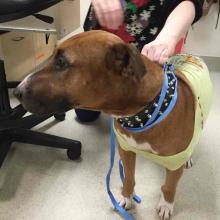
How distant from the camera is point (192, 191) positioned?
1.30 m

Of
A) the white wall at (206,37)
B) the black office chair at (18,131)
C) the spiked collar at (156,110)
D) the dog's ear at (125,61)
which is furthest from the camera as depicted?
the white wall at (206,37)

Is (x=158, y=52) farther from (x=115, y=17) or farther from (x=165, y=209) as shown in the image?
(x=165, y=209)

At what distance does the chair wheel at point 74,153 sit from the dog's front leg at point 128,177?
12.3 inches

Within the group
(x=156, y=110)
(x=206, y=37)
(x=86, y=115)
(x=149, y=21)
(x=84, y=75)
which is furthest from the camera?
(x=206, y=37)

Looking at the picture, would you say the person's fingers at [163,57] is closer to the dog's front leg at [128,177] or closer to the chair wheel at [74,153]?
the dog's front leg at [128,177]

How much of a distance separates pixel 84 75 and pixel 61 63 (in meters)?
0.06

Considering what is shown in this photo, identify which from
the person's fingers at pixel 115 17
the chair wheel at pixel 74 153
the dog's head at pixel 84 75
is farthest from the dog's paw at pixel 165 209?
the person's fingers at pixel 115 17

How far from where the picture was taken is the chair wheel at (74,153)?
1.41 metres

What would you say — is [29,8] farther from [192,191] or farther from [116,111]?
[192,191]

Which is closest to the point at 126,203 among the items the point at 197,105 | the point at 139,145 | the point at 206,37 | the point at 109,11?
the point at 139,145

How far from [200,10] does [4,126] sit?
88 centimetres

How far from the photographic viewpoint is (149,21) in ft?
4.56

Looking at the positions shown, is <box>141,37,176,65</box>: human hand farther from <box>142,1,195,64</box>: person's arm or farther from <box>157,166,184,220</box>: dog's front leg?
<box>157,166,184,220</box>: dog's front leg

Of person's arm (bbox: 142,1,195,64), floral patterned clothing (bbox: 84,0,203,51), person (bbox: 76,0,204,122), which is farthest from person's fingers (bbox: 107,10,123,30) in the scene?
floral patterned clothing (bbox: 84,0,203,51)
